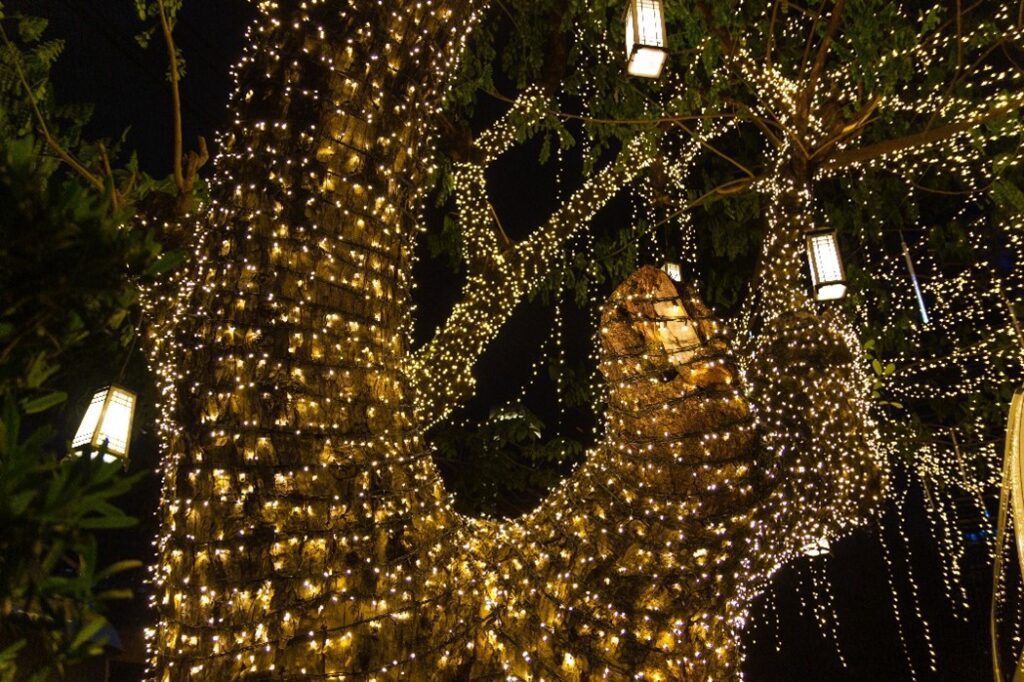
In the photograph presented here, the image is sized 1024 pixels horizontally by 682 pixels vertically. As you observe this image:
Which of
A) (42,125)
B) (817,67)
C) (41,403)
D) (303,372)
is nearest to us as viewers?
(41,403)

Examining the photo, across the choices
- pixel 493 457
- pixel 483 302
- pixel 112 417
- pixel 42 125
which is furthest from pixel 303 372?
pixel 493 457

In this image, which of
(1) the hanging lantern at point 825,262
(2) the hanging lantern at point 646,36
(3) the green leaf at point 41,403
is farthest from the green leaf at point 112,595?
(1) the hanging lantern at point 825,262

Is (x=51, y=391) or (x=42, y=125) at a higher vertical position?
(x=42, y=125)

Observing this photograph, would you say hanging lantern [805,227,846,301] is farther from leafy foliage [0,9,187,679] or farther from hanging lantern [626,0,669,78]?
leafy foliage [0,9,187,679]

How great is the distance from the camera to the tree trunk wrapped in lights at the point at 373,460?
61.7 inches

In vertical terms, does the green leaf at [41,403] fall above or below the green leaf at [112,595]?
above

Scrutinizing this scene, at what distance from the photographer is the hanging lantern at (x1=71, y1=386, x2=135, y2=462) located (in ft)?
10.8

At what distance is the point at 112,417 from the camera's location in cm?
331

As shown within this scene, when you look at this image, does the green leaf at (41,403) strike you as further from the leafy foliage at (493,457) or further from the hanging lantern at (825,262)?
the leafy foliage at (493,457)

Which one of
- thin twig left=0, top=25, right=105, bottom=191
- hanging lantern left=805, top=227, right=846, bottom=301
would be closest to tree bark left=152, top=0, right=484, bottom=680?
thin twig left=0, top=25, right=105, bottom=191

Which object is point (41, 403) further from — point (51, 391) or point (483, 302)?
point (483, 302)

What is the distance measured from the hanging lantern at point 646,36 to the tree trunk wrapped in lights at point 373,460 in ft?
4.55

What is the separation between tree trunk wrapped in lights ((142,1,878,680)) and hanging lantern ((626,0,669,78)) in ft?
4.55

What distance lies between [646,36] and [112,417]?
3.19 metres
